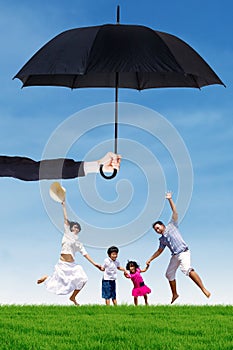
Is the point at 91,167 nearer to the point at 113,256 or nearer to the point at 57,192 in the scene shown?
the point at 57,192

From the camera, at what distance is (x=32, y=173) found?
9.31 metres

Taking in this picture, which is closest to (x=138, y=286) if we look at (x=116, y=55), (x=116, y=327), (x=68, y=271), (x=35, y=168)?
(x=68, y=271)

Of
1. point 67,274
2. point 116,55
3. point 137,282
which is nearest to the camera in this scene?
point 116,55

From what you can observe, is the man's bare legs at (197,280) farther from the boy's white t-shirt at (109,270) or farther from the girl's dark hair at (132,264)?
the boy's white t-shirt at (109,270)

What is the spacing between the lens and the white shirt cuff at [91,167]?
8805 mm

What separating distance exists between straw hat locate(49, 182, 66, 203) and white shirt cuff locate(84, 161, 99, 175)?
768 millimetres

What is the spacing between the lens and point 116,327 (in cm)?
835

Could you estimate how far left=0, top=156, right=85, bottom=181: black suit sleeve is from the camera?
30.2 feet

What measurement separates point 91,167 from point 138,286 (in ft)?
9.04

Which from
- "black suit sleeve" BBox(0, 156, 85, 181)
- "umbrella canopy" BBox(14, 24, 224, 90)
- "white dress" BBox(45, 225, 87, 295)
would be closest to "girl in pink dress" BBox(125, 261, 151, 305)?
"white dress" BBox(45, 225, 87, 295)

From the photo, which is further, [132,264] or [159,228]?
[132,264]

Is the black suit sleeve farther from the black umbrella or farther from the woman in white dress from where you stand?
the woman in white dress

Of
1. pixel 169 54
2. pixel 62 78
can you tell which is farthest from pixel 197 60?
pixel 62 78

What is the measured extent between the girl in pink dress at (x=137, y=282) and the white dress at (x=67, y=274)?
803 mm
